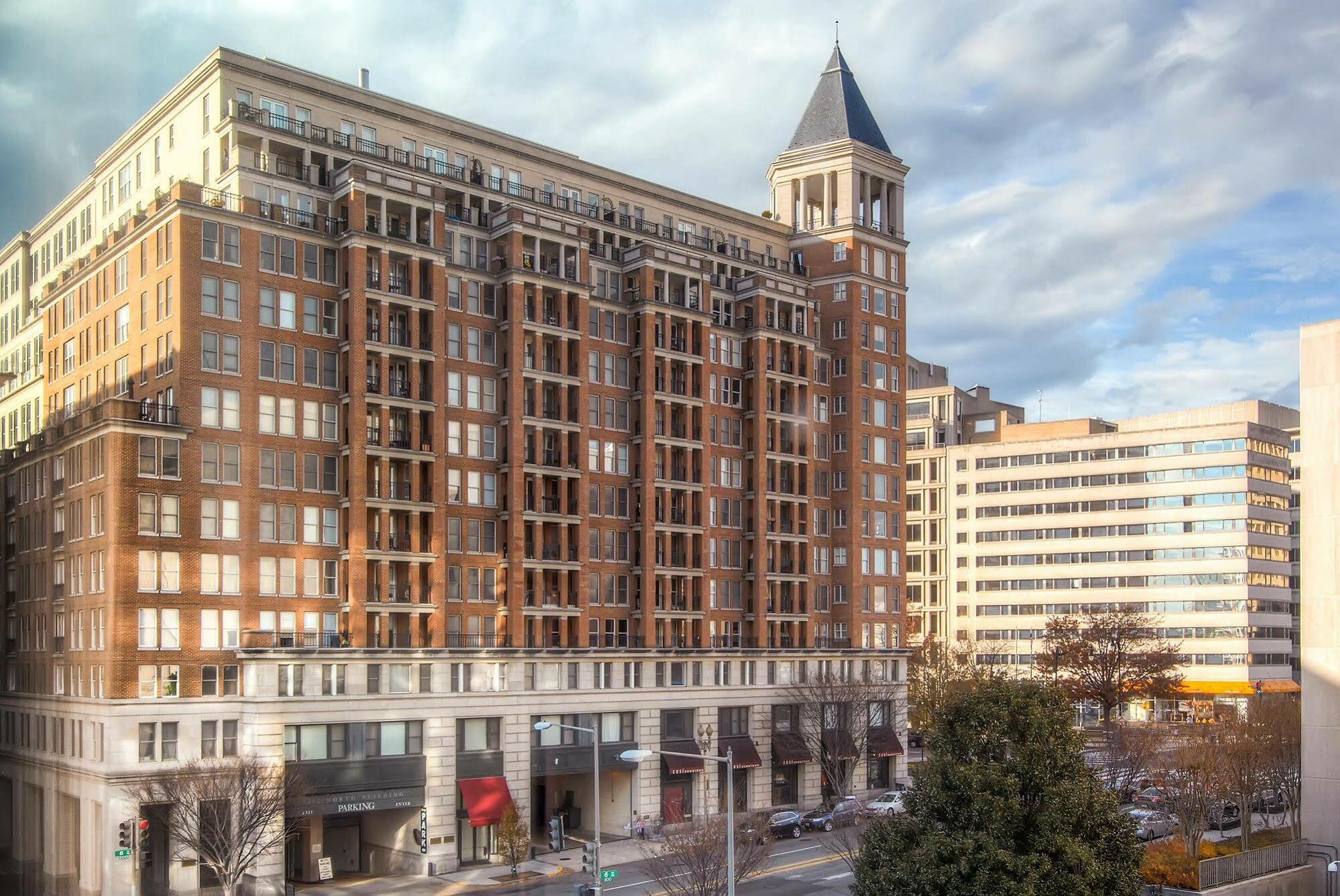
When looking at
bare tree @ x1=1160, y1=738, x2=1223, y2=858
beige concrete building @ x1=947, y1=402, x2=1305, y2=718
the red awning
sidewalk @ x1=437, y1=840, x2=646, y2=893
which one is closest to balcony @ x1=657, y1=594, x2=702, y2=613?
sidewalk @ x1=437, y1=840, x2=646, y2=893

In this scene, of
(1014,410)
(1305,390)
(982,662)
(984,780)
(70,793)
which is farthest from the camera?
(1014,410)

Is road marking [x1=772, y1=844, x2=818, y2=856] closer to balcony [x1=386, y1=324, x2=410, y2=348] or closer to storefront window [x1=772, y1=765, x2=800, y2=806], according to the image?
storefront window [x1=772, y1=765, x2=800, y2=806]

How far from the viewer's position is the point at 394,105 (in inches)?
3593

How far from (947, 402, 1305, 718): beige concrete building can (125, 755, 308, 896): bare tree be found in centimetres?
10471

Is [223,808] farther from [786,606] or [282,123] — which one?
[786,606]

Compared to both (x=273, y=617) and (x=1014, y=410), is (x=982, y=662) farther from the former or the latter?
(x=273, y=617)

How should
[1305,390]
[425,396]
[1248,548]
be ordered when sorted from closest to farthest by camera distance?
[1305,390]
[425,396]
[1248,548]

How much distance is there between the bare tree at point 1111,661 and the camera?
406 ft

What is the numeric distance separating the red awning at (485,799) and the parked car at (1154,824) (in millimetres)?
37827

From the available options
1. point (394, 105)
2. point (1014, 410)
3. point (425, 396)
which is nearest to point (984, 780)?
point (425, 396)

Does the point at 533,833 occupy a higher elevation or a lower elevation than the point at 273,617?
lower

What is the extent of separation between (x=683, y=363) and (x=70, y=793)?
164 ft

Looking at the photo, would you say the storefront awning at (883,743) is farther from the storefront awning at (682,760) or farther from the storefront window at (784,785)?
the storefront awning at (682,760)

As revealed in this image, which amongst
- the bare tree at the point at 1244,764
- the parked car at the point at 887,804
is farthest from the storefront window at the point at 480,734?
the bare tree at the point at 1244,764
